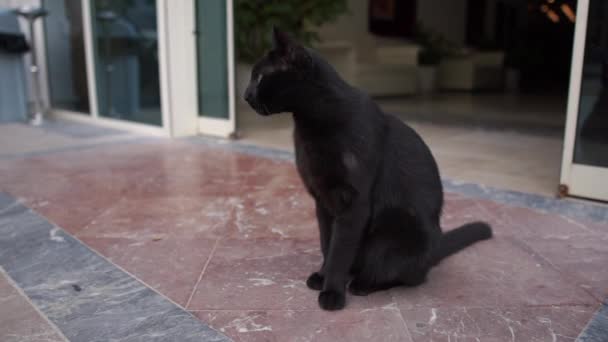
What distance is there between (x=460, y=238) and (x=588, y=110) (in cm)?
113

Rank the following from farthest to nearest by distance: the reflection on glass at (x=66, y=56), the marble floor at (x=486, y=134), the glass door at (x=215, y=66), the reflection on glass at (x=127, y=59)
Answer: the reflection on glass at (x=66, y=56) < the reflection on glass at (x=127, y=59) < the glass door at (x=215, y=66) < the marble floor at (x=486, y=134)

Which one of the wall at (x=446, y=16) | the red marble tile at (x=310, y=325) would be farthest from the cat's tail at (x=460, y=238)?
the wall at (x=446, y=16)

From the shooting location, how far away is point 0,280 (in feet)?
5.59

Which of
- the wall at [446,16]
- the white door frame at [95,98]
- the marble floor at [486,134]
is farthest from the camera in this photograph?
the wall at [446,16]

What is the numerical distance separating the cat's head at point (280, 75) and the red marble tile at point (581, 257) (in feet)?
3.69

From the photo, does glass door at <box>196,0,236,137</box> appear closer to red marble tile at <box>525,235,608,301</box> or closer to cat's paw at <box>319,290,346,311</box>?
red marble tile at <box>525,235,608,301</box>

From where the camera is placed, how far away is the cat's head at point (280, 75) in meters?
1.32

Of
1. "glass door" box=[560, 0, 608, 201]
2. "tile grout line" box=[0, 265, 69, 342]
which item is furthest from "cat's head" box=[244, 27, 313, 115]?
"glass door" box=[560, 0, 608, 201]

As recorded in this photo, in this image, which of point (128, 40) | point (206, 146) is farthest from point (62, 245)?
point (128, 40)

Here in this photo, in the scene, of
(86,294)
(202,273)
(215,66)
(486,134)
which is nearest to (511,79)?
(486,134)

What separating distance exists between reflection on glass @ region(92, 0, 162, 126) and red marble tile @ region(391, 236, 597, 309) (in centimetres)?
330

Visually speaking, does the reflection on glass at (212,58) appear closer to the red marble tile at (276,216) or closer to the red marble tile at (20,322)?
the red marble tile at (276,216)

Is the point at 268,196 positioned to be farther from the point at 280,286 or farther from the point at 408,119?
the point at 408,119

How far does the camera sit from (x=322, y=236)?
1646 mm
